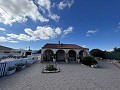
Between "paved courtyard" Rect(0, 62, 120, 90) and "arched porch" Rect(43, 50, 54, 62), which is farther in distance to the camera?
"arched porch" Rect(43, 50, 54, 62)

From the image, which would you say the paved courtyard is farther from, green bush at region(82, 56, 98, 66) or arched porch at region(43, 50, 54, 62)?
arched porch at region(43, 50, 54, 62)

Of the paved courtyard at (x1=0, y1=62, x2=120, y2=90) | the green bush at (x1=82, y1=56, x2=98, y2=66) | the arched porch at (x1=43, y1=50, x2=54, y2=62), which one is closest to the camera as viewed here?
the paved courtyard at (x1=0, y1=62, x2=120, y2=90)

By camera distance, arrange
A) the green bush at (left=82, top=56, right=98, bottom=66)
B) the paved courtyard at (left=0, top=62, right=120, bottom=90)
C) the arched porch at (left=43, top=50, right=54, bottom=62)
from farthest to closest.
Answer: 1. the arched porch at (left=43, top=50, right=54, bottom=62)
2. the green bush at (left=82, top=56, right=98, bottom=66)
3. the paved courtyard at (left=0, top=62, right=120, bottom=90)

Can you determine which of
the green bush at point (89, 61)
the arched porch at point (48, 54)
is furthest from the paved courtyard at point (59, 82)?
the arched porch at point (48, 54)

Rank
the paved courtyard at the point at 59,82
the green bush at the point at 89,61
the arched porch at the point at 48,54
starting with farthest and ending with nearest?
the arched porch at the point at 48,54, the green bush at the point at 89,61, the paved courtyard at the point at 59,82

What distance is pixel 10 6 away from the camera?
8.69 metres

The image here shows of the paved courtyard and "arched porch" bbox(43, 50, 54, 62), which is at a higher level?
"arched porch" bbox(43, 50, 54, 62)

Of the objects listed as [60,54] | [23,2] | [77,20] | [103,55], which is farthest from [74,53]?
[23,2]

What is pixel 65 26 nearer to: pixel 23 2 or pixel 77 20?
pixel 77 20

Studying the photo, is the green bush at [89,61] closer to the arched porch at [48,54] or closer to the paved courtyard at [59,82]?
the paved courtyard at [59,82]

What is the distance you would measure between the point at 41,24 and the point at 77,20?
733 cm

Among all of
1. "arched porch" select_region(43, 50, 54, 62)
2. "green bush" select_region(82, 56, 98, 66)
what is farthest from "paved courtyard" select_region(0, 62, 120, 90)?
"arched porch" select_region(43, 50, 54, 62)

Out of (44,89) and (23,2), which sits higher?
(23,2)

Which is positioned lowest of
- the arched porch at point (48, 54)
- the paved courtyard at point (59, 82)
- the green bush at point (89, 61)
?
the paved courtyard at point (59, 82)
